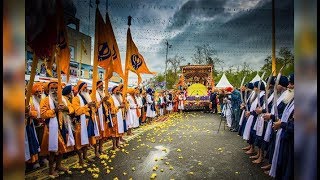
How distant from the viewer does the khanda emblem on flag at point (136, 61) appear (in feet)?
26.3

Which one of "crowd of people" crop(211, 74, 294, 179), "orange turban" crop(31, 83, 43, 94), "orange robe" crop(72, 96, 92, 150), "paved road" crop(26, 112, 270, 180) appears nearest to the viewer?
"crowd of people" crop(211, 74, 294, 179)

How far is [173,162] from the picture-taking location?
6824mm

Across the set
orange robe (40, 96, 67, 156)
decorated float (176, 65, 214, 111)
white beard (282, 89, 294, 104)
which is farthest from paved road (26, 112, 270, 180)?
decorated float (176, 65, 214, 111)

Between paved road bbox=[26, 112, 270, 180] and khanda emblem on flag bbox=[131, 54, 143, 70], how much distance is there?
2.74 meters

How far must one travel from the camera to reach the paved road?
18.7ft

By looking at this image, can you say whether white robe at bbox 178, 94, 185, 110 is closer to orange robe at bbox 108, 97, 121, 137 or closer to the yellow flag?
the yellow flag

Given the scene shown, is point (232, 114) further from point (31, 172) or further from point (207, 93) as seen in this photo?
point (207, 93)

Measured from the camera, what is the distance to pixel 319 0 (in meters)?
1.57

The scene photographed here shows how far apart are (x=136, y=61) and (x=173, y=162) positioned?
11.1 ft

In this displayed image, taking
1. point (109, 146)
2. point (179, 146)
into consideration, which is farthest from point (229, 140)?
point (109, 146)

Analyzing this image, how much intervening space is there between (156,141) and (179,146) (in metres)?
1.21

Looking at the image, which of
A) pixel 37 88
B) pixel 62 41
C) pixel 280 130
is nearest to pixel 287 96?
pixel 280 130

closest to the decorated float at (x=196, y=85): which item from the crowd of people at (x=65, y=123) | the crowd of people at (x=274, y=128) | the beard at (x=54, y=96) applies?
the crowd of people at (x=274, y=128)

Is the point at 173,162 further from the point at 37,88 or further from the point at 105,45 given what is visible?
the point at 37,88
